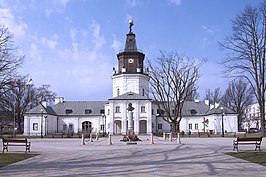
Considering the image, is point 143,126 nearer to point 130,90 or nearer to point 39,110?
point 130,90

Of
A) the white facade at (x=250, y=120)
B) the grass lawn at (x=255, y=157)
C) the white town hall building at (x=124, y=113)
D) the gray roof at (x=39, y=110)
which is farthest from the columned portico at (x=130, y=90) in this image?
the grass lawn at (x=255, y=157)

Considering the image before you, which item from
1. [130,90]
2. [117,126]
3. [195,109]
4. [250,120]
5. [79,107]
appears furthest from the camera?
[250,120]

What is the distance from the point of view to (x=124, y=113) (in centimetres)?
6406

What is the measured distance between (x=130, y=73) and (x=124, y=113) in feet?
28.5

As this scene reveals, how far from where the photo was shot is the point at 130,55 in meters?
69.2

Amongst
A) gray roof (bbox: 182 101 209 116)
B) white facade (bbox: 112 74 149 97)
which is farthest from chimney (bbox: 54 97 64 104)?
gray roof (bbox: 182 101 209 116)

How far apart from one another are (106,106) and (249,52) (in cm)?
3843

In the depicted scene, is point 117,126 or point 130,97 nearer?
point 130,97

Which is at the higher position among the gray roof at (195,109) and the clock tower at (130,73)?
the clock tower at (130,73)

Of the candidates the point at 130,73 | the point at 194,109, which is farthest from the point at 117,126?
the point at 194,109

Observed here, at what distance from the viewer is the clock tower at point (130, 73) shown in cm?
6825

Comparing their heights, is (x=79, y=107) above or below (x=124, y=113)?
above

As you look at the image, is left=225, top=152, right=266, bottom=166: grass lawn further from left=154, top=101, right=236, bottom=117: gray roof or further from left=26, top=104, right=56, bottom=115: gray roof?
left=154, top=101, right=236, bottom=117: gray roof

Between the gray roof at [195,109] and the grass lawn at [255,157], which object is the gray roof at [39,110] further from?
the grass lawn at [255,157]
